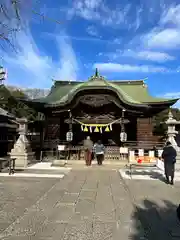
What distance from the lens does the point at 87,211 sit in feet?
17.1

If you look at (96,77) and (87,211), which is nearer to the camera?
A: (87,211)


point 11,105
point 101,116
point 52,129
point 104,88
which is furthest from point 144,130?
point 11,105

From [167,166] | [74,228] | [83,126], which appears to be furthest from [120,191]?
[83,126]

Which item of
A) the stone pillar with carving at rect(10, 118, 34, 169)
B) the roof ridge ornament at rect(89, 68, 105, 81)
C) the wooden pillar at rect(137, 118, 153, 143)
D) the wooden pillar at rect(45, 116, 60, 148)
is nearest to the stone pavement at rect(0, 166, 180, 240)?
the stone pillar with carving at rect(10, 118, 34, 169)

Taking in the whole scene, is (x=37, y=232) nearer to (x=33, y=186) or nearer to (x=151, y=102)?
(x=33, y=186)

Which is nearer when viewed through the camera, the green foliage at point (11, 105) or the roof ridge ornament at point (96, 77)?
the roof ridge ornament at point (96, 77)

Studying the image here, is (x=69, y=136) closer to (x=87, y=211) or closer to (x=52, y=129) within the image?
(x=52, y=129)

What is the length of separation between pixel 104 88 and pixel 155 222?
13461 mm

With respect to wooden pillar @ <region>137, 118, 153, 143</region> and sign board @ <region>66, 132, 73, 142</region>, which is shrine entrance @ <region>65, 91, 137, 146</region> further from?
sign board @ <region>66, 132, 73, 142</region>

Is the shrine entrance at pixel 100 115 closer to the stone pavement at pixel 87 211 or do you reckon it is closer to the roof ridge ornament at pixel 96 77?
the roof ridge ornament at pixel 96 77

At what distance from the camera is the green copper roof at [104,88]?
17242 mm

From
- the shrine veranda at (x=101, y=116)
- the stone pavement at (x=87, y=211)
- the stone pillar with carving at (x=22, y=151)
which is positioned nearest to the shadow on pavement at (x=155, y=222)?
the stone pavement at (x=87, y=211)

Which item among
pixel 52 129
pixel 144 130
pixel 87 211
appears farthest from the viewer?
pixel 52 129

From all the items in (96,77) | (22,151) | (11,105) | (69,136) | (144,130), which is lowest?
(22,151)
